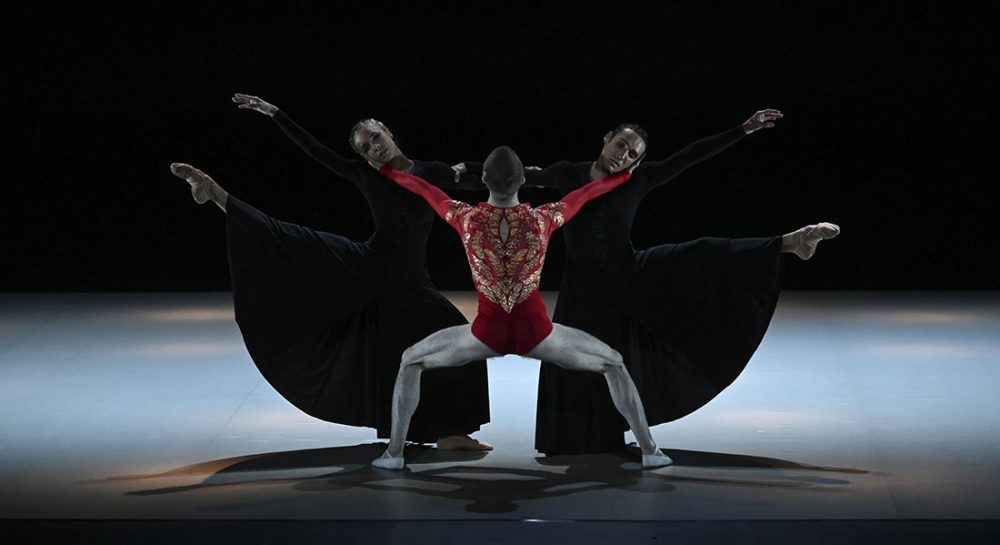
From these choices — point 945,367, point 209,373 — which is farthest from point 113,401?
point 945,367

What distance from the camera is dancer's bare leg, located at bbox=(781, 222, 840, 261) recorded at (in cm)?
554

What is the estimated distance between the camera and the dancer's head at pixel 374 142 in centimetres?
581

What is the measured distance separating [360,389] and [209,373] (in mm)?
1906

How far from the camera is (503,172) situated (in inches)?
212

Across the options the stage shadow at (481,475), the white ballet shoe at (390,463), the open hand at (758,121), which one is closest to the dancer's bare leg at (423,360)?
the white ballet shoe at (390,463)

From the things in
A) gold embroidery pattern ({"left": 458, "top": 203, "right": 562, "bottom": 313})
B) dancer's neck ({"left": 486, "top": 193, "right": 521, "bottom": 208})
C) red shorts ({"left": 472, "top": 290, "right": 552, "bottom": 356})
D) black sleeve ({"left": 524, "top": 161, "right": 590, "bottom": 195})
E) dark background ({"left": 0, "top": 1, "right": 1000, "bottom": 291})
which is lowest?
red shorts ({"left": 472, "top": 290, "right": 552, "bottom": 356})

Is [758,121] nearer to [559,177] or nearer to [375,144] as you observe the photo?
[559,177]

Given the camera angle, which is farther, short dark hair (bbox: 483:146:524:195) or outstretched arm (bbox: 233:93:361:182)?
outstretched arm (bbox: 233:93:361:182)

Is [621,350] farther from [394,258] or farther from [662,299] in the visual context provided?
[394,258]

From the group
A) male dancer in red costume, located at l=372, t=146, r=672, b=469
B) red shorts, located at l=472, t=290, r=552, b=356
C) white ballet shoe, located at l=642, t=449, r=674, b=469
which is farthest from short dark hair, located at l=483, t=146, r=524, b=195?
white ballet shoe, located at l=642, t=449, r=674, b=469

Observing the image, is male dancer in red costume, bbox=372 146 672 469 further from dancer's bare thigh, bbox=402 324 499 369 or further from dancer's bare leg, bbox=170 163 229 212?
dancer's bare leg, bbox=170 163 229 212

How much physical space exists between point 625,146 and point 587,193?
222mm

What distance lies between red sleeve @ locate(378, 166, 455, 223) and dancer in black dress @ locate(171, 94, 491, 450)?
0.12m

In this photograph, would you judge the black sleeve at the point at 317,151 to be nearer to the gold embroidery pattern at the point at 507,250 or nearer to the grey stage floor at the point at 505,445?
the gold embroidery pattern at the point at 507,250
